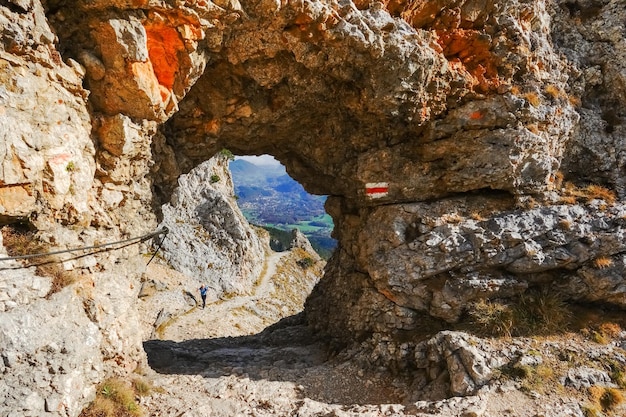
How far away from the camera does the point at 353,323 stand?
17.5 meters

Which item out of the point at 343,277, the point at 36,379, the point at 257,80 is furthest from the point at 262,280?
the point at 36,379

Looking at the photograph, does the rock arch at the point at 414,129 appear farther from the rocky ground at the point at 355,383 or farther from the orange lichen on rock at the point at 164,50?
the rocky ground at the point at 355,383

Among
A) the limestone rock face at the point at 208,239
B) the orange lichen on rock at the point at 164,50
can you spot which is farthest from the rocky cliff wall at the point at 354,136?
the limestone rock face at the point at 208,239

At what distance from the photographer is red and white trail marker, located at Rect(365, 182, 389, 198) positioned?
685 inches

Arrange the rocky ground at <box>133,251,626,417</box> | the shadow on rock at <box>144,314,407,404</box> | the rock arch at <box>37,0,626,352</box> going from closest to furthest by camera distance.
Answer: the rocky ground at <box>133,251,626,417</box>
the rock arch at <box>37,0,626,352</box>
the shadow on rock at <box>144,314,407,404</box>

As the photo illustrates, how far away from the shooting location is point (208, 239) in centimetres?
3847

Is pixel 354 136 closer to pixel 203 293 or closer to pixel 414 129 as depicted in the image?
pixel 414 129

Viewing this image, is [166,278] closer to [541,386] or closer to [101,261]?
[101,261]

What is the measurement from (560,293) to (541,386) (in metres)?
4.81

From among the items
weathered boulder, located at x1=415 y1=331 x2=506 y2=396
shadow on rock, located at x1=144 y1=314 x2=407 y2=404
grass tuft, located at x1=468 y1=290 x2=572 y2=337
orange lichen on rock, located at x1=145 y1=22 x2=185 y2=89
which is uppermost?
orange lichen on rock, located at x1=145 y1=22 x2=185 y2=89

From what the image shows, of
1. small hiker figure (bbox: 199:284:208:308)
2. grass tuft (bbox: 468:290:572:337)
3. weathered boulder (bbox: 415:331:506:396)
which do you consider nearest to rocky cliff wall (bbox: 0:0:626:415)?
grass tuft (bbox: 468:290:572:337)

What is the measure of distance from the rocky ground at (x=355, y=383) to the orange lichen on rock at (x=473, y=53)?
11.5 metres

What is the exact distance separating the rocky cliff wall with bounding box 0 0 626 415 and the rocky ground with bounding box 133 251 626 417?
1.75 m

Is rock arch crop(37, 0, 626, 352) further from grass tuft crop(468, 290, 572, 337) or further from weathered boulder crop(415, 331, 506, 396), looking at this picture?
weathered boulder crop(415, 331, 506, 396)
